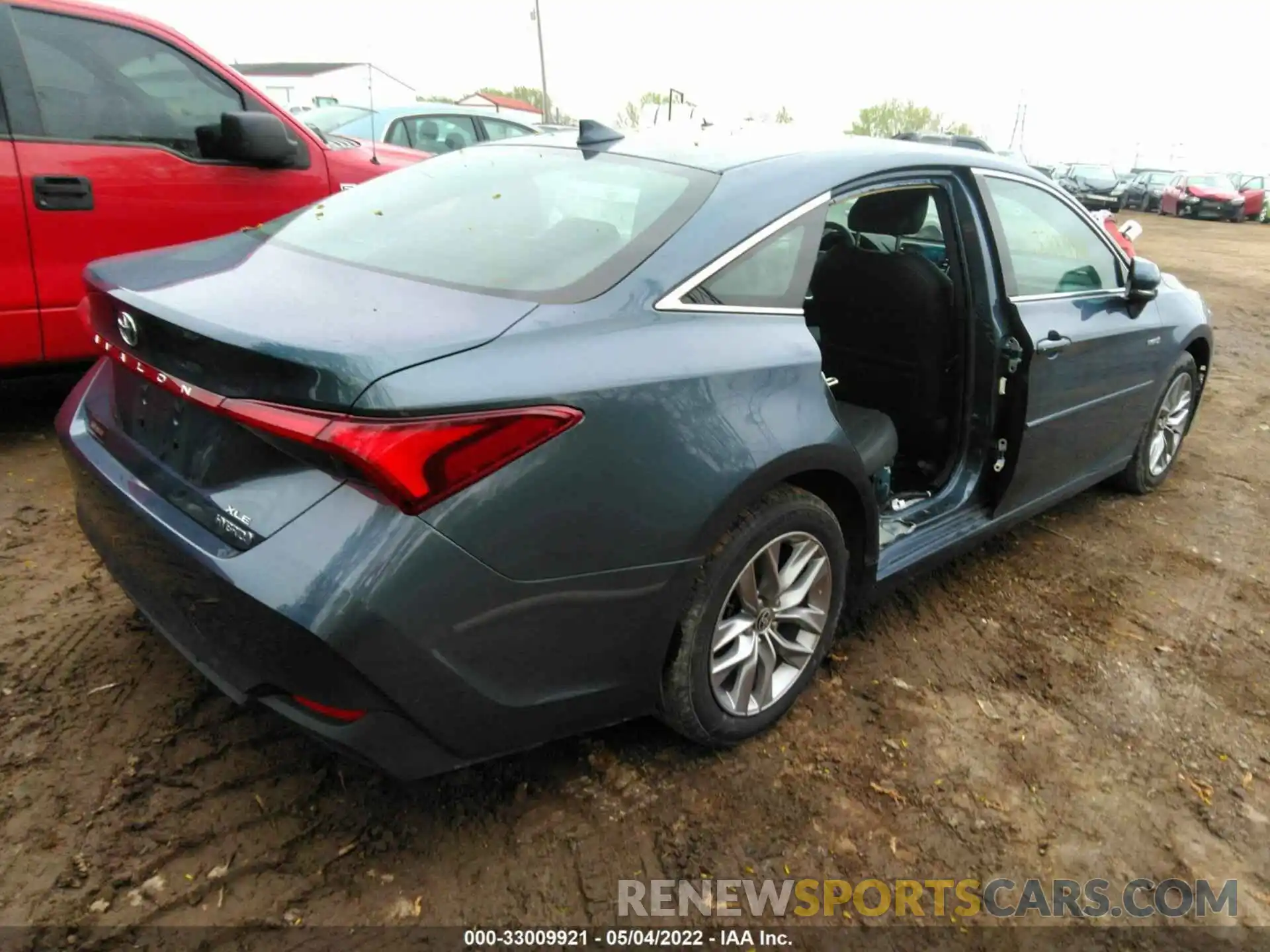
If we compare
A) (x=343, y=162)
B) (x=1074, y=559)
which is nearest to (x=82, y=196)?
(x=343, y=162)

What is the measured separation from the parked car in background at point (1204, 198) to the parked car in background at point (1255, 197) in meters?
0.34

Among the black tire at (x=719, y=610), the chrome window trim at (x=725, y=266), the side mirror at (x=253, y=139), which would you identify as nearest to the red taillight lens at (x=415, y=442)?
the chrome window trim at (x=725, y=266)

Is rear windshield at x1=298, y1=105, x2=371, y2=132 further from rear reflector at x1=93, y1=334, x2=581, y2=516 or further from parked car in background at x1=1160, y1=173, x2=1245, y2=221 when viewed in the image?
parked car in background at x1=1160, y1=173, x2=1245, y2=221

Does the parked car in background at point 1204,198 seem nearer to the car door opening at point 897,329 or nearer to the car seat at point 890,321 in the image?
the car door opening at point 897,329

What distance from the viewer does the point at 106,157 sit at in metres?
3.83

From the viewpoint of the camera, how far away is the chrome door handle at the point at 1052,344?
3084mm

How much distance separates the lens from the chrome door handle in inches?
121

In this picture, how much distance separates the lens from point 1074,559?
3738mm

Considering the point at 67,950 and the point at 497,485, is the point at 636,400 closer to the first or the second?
the point at 497,485

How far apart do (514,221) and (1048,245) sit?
2099 millimetres

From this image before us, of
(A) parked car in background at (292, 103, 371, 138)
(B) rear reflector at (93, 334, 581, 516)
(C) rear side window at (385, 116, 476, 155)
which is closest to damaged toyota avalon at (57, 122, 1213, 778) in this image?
(B) rear reflector at (93, 334, 581, 516)

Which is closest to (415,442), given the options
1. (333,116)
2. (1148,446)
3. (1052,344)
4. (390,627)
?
(390,627)

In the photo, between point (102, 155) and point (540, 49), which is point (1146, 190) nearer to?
point (540, 49)

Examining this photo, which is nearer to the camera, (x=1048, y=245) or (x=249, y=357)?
(x=249, y=357)
